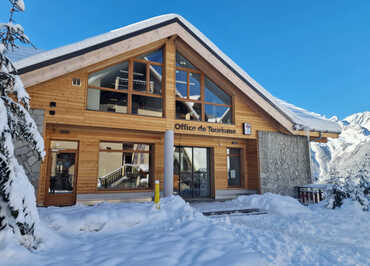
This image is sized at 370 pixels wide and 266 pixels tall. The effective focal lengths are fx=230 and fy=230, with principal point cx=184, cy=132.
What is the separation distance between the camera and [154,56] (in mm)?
10258

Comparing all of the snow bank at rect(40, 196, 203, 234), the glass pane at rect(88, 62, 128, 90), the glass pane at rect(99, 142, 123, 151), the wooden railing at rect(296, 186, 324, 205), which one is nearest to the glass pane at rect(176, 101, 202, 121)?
the glass pane at rect(88, 62, 128, 90)

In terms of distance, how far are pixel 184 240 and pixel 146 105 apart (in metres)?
6.51

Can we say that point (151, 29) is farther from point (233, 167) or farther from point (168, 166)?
point (233, 167)

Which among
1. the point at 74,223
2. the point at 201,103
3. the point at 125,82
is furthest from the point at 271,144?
the point at 74,223

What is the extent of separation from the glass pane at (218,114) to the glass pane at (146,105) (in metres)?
2.44

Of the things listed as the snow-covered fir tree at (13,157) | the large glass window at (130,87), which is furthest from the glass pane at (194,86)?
the snow-covered fir tree at (13,157)

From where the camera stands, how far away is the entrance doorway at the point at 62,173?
28.6ft

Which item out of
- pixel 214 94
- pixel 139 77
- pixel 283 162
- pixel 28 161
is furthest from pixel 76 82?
pixel 283 162

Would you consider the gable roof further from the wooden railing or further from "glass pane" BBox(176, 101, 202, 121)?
the wooden railing

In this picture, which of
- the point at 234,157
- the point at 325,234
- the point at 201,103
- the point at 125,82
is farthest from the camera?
the point at 234,157

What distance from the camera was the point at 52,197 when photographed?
866 cm

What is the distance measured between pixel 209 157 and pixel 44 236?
29.2ft

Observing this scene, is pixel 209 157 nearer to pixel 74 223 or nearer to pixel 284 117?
pixel 284 117

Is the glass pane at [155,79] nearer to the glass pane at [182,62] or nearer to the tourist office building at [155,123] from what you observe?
the tourist office building at [155,123]
